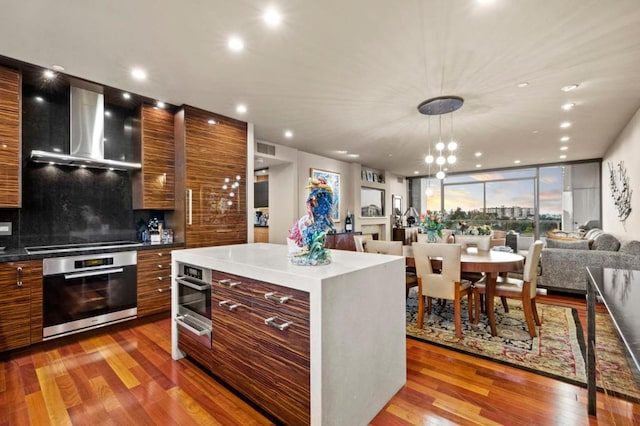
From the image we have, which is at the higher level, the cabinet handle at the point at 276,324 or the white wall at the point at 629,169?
the white wall at the point at 629,169

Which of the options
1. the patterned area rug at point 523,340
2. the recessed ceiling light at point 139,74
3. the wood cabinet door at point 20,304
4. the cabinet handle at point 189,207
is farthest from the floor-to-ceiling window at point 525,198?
the wood cabinet door at point 20,304

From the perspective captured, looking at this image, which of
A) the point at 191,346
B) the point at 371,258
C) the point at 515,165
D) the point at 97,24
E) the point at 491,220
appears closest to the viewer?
the point at 371,258

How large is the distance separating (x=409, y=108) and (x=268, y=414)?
12.2ft

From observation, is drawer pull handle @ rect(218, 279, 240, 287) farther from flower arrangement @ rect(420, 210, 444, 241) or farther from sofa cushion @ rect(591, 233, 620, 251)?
sofa cushion @ rect(591, 233, 620, 251)

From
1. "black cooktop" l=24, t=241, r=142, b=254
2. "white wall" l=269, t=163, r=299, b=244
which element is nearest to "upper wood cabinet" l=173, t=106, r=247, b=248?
"black cooktop" l=24, t=241, r=142, b=254

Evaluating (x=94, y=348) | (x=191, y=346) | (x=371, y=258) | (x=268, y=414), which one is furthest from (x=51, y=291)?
(x=371, y=258)

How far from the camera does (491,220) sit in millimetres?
9141

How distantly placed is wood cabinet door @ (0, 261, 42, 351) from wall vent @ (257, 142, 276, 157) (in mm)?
3516

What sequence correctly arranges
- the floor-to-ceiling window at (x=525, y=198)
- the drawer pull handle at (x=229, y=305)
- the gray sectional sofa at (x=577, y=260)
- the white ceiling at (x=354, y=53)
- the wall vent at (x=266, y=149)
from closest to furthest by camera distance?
the drawer pull handle at (x=229, y=305)
the white ceiling at (x=354, y=53)
the gray sectional sofa at (x=577, y=260)
the wall vent at (x=266, y=149)
the floor-to-ceiling window at (x=525, y=198)

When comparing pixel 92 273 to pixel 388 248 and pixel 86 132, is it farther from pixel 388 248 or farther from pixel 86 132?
pixel 388 248

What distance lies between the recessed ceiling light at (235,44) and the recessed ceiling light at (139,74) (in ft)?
3.49

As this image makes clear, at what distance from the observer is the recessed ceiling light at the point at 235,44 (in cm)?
232

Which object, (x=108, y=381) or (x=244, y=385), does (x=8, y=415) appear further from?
(x=244, y=385)

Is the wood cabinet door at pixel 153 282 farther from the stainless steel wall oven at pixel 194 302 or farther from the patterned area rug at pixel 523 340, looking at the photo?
the patterned area rug at pixel 523 340
